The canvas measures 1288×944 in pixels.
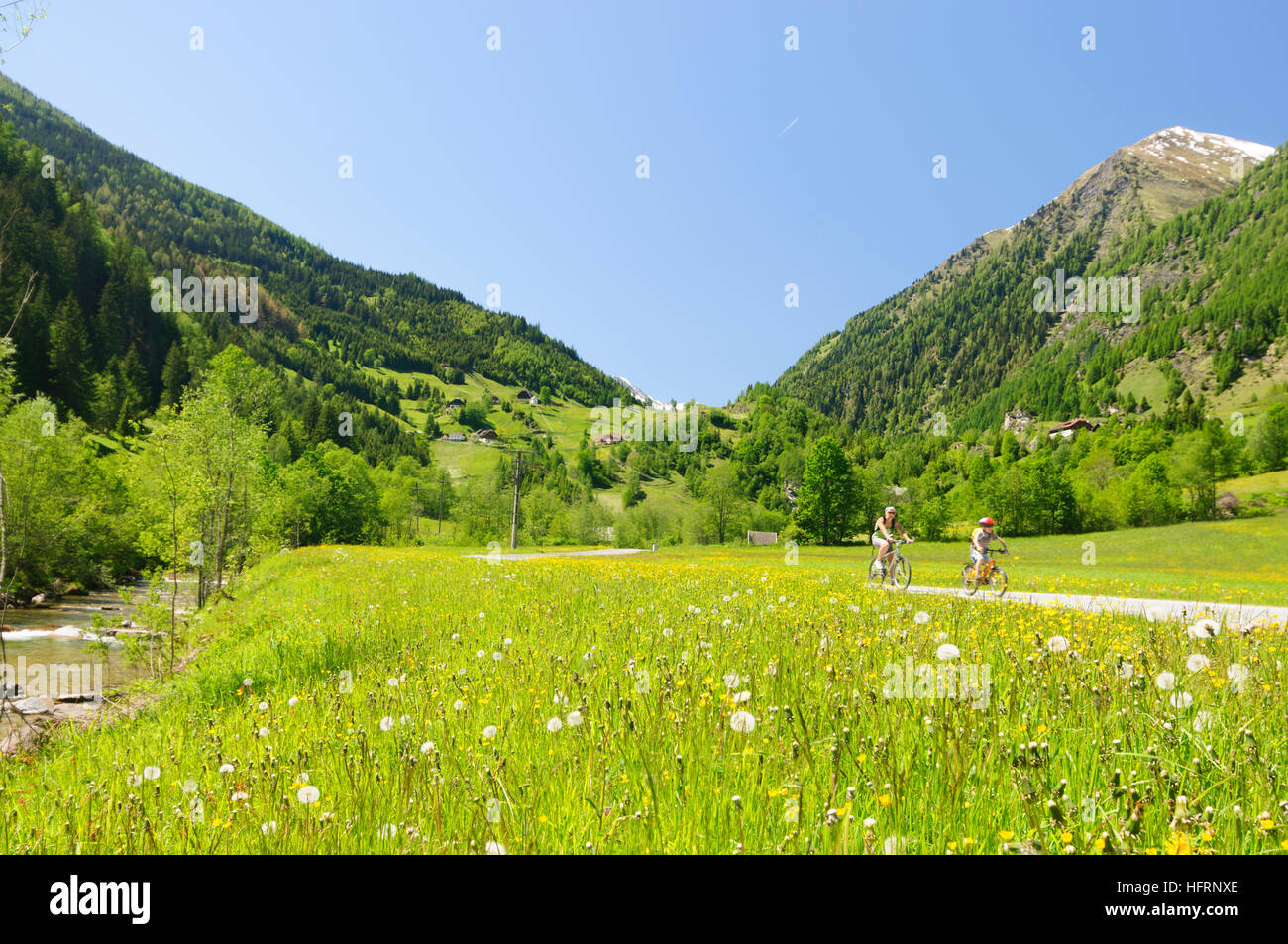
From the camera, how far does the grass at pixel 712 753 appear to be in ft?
7.98

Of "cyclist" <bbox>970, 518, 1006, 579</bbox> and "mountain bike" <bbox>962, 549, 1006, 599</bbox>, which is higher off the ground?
"cyclist" <bbox>970, 518, 1006, 579</bbox>

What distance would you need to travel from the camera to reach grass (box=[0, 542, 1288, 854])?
2.43 m

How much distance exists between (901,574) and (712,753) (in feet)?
48.4

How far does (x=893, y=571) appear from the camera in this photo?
1591 cm

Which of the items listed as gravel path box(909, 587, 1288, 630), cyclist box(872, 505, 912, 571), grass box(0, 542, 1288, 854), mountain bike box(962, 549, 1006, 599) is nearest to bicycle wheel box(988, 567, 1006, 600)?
mountain bike box(962, 549, 1006, 599)

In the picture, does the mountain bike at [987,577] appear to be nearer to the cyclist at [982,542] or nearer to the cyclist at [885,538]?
the cyclist at [982,542]

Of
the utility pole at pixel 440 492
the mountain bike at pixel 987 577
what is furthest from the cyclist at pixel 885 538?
the utility pole at pixel 440 492

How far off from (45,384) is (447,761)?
128316 mm

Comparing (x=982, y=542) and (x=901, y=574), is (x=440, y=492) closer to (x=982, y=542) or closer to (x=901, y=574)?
(x=901, y=574)

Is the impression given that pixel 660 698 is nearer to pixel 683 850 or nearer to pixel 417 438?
pixel 683 850

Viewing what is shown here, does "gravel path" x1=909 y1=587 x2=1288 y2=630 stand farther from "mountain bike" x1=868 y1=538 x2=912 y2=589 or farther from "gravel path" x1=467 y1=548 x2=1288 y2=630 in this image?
"mountain bike" x1=868 y1=538 x2=912 y2=589

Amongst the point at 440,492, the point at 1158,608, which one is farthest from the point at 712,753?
the point at 440,492

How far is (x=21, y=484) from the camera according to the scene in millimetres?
31359

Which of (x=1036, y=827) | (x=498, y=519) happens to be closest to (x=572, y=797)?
(x=1036, y=827)
